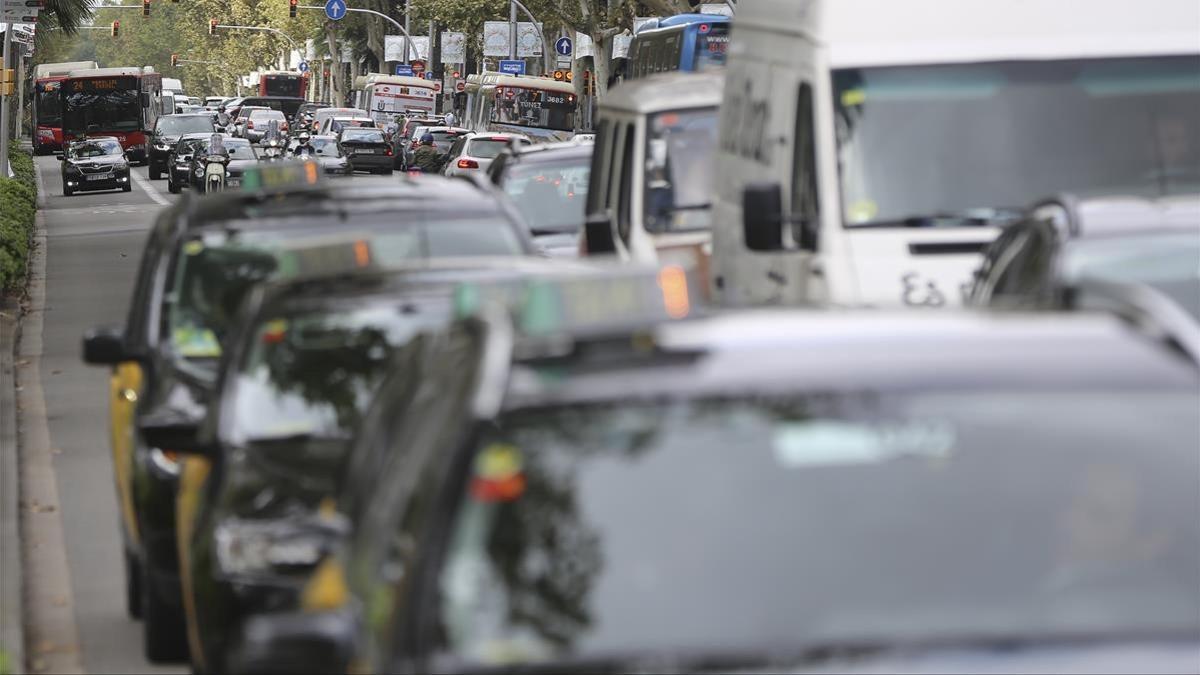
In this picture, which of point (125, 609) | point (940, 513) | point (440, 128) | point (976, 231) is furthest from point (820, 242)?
point (440, 128)

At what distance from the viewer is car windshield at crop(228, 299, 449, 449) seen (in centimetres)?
747

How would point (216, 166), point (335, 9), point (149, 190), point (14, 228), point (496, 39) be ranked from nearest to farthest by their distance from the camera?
point (14, 228)
point (216, 166)
point (149, 190)
point (496, 39)
point (335, 9)

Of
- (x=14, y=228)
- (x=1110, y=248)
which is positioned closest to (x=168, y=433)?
(x=1110, y=248)

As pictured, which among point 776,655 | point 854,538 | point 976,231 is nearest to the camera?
point 776,655

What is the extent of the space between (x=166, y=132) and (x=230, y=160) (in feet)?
59.4

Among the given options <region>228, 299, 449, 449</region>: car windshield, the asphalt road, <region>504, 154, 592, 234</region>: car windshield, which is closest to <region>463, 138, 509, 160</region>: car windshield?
the asphalt road

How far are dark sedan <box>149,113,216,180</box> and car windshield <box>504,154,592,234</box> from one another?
162 ft

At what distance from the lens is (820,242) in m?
11.0

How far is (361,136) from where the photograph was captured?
210 feet

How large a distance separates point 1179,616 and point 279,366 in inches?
161

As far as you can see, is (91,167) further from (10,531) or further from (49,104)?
(10,531)

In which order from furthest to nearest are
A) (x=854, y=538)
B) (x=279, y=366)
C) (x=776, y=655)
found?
(x=279, y=366), (x=854, y=538), (x=776, y=655)

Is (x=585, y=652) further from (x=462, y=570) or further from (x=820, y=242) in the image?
(x=820, y=242)

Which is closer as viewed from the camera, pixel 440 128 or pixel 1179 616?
pixel 1179 616
